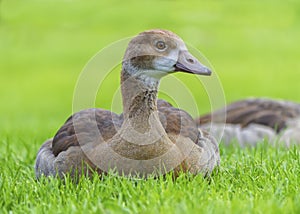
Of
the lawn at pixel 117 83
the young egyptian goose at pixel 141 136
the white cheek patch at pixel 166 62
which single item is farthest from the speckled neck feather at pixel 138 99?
the lawn at pixel 117 83

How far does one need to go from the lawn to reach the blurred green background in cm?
4

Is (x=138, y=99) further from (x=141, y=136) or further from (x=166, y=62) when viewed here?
(x=166, y=62)

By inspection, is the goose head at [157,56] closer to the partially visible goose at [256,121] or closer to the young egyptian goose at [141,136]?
the young egyptian goose at [141,136]

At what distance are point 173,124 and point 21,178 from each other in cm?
132

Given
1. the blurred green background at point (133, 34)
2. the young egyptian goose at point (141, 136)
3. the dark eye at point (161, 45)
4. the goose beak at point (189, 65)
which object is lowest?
the blurred green background at point (133, 34)

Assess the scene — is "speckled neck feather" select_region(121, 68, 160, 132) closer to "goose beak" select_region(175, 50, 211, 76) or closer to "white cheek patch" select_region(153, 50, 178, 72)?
"white cheek patch" select_region(153, 50, 178, 72)

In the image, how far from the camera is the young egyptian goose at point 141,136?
4945 millimetres

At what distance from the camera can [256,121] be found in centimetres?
931

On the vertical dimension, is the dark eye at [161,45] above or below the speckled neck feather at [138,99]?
above

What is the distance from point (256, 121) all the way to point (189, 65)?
4.66 metres

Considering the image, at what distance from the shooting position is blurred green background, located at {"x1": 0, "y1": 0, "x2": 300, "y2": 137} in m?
21.2

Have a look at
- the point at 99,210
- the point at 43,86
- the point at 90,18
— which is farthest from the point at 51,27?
the point at 99,210

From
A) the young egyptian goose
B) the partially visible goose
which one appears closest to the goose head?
the young egyptian goose

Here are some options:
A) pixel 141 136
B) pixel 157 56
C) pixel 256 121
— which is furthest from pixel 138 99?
pixel 256 121
